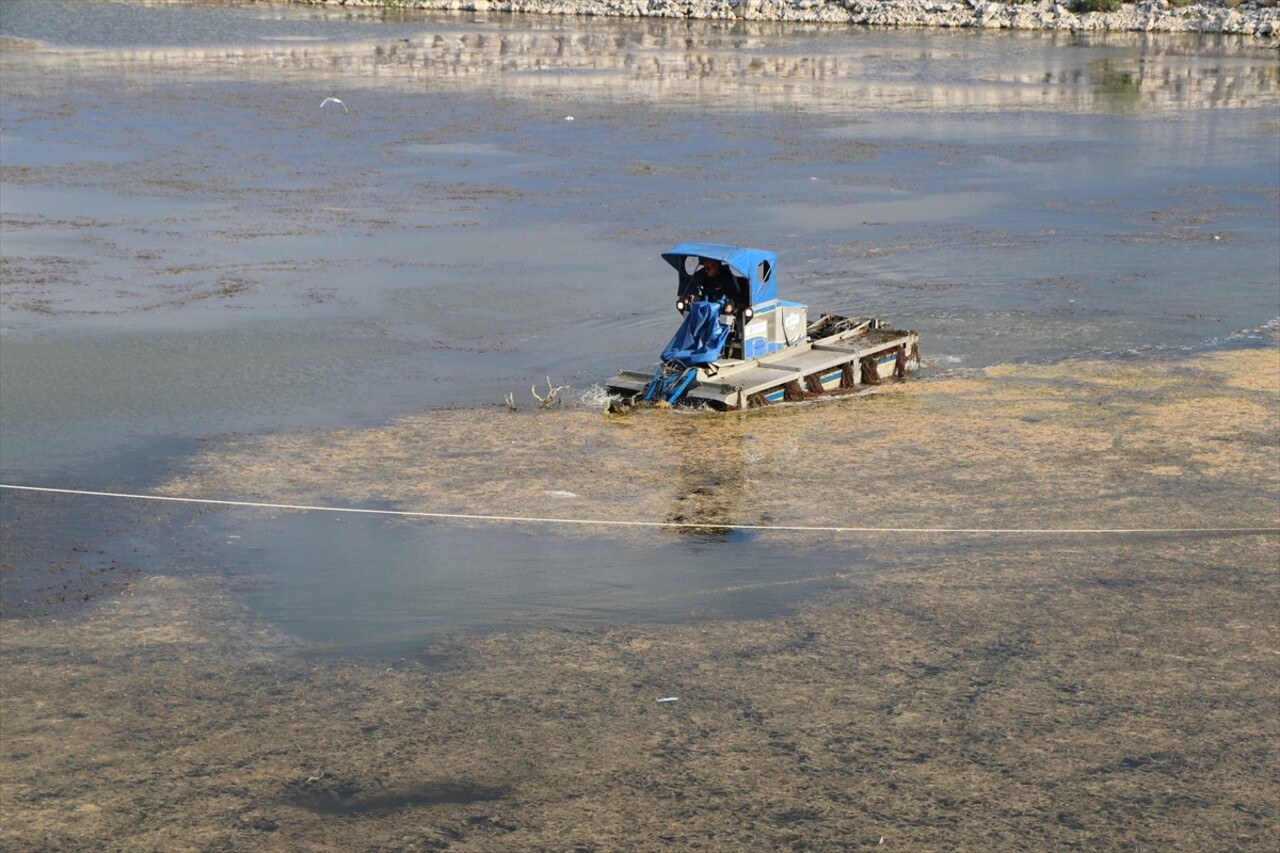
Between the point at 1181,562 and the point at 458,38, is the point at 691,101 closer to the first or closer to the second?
the point at 458,38

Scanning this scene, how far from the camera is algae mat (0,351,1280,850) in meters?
12.5

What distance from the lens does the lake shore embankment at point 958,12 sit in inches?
3853

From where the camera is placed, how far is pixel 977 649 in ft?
51.3

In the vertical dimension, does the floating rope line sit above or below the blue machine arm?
below

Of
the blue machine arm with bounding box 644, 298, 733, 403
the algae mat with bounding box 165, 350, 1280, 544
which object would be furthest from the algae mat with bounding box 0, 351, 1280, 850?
the blue machine arm with bounding box 644, 298, 733, 403

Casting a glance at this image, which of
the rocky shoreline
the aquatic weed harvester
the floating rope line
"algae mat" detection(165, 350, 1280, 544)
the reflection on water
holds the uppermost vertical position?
the rocky shoreline

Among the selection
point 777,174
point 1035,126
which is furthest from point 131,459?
point 1035,126

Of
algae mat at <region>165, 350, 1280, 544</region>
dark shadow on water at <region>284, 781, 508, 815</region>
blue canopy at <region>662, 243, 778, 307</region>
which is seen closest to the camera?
dark shadow on water at <region>284, 781, 508, 815</region>

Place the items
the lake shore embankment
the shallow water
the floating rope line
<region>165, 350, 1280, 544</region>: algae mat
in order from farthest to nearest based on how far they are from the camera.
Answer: the lake shore embankment → <region>165, 350, 1280, 544</region>: algae mat → the shallow water → the floating rope line

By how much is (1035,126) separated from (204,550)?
143ft

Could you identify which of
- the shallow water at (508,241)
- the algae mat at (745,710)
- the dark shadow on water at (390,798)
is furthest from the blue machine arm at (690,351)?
the dark shadow on water at (390,798)

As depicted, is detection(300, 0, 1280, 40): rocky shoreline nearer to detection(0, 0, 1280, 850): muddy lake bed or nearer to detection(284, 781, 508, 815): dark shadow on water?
detection(0, 0, 1280, 850): muddy lake bed

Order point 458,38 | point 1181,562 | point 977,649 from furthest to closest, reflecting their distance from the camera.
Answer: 1. point 458,38
2. point 1181,562
3. point 977,649

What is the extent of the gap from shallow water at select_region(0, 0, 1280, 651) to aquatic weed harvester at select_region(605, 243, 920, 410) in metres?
2.17
